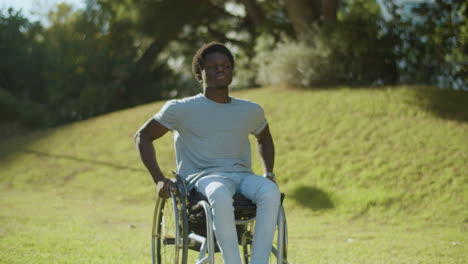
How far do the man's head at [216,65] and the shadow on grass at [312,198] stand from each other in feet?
21.7

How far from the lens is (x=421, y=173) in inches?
409

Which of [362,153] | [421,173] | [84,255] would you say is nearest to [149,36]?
[362,153]

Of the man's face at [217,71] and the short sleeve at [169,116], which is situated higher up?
the man's face at [217,71]

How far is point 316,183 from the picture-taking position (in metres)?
10.9

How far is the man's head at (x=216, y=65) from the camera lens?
377cm

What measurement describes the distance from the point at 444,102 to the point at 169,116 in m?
11.6

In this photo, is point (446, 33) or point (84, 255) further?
point (446, 33)

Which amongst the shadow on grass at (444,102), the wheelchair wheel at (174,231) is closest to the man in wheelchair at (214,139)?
the wheelchair wheel at (174,231)

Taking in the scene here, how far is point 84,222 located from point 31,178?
637 cm

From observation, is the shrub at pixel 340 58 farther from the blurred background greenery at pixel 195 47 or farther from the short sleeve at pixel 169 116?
the short sleeve at pixel 169 116

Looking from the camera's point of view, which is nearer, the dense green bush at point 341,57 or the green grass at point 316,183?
the green grass at point 316,183

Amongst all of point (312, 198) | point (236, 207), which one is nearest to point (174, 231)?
point (236, 207)

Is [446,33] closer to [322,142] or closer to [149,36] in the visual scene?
[322,142]

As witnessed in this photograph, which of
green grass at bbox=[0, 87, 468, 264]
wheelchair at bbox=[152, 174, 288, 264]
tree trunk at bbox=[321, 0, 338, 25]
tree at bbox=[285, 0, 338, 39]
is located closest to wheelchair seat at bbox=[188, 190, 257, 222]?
wheelchair at bbox=[152, 174, 288, 264]
